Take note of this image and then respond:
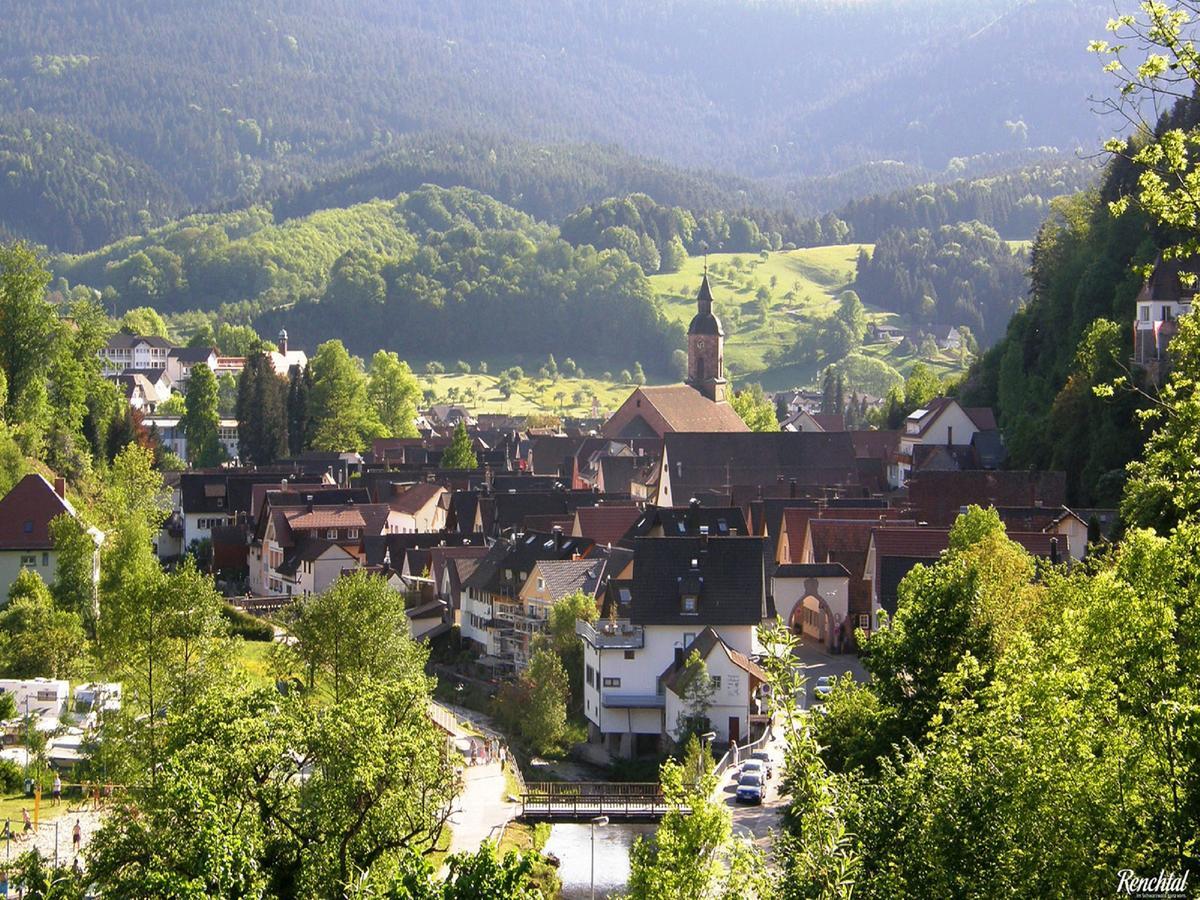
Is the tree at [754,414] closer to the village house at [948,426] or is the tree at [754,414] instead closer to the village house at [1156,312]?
the village house at [948,426]

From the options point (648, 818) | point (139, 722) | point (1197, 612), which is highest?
point (1197, 612)

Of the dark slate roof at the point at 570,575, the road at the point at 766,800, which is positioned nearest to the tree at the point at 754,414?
the dark slate roof at the point at 570,575

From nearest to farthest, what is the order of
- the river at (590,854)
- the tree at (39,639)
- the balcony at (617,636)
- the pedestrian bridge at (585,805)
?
the river at (590,854), the pedestrian bridge at (585,805), the tree at (39,639), the balcony at (617,636)

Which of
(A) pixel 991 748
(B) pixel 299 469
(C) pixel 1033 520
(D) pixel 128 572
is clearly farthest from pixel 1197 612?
(B) pixel 299 469

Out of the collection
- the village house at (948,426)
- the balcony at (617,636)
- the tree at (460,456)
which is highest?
the village house at (948,426)

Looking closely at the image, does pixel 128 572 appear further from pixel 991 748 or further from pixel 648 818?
pixel 991 748

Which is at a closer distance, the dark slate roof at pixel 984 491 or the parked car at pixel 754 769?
the parked car at pixel 754 769

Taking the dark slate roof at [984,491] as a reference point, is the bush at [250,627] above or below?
below
